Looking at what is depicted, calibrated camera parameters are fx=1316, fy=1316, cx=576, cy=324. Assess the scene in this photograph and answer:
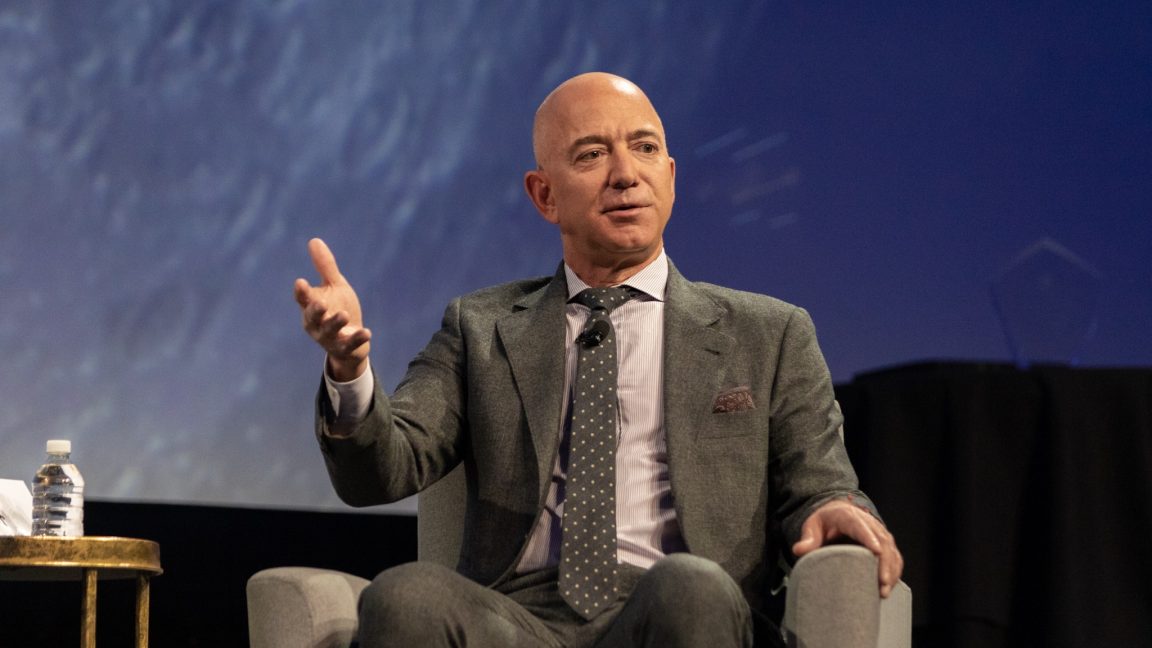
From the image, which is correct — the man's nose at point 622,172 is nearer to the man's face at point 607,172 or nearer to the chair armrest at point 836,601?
the man's face at point 607,172

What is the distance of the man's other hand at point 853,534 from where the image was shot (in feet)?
5.32

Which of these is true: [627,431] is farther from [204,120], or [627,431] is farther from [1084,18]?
[1084,18]

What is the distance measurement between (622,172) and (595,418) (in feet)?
1.34

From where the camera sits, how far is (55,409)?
11.6 feet

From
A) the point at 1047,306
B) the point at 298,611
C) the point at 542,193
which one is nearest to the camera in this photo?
the point at 298,611

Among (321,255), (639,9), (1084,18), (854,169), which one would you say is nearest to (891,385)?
(321,255)

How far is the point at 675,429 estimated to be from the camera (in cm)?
189

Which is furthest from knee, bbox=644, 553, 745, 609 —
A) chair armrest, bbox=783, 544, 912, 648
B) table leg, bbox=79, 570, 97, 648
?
table leg, bbox=79, 570, 97, 648

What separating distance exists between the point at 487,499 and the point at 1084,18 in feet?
10.6

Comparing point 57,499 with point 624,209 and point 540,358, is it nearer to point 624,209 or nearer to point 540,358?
point 540,358

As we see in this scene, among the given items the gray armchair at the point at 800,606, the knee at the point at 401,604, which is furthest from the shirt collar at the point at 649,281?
the knee at the point at 401,604

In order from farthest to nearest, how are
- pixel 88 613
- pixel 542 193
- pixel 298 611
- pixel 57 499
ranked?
pixel 57 499
pixel 88 613
pixel 542 193
pixel 298 611

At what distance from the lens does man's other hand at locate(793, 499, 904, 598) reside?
1.62 m

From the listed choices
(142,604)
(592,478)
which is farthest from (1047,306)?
(142,604)
